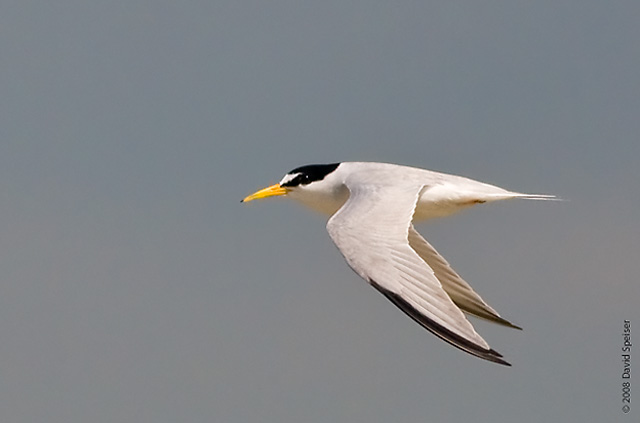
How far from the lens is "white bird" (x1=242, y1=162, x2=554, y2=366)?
12.4 meters

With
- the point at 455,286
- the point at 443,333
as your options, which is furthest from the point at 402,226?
the point at 443,333

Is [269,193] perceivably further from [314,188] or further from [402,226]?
[402,226]

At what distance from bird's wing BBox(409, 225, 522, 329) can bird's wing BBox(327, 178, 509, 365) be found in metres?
0.81

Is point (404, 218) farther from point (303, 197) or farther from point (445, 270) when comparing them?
point (303, 197)

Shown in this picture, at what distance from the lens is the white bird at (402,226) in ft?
40.7

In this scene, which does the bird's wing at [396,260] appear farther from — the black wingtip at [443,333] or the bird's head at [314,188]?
the bird's head at [314,188]

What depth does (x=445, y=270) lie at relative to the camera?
16.2m

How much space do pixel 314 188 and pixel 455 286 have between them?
288 centimetres

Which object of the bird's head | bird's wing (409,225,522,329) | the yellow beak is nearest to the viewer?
bird's wing (409,225,522,329)

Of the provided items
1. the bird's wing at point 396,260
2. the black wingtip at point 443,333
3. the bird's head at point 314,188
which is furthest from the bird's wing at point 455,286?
the black wingtip at point 443,333

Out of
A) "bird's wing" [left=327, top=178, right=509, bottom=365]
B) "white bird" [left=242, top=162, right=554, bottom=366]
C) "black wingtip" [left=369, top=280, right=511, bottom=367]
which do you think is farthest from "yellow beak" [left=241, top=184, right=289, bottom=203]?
"black wingtip" [left=369, top=280, right=511, bottom=367]

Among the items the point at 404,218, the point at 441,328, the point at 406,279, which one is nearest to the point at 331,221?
the point at 404,218

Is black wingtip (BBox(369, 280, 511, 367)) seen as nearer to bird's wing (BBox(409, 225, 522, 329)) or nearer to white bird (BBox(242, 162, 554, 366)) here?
white bird (BBox(242, 162, 554, 366))

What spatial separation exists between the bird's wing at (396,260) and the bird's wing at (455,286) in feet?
2.65
